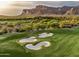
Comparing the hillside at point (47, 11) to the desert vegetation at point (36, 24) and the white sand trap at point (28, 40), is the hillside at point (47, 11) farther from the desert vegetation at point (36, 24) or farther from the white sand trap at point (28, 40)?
the white sand trap at point (28, 40)

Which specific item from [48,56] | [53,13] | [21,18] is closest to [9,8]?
[21,18]

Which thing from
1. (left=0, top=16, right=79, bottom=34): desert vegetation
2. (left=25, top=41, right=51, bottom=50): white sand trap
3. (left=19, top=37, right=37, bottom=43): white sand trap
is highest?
(left=0, top=16, right=79, bottom=34): desert vegetation

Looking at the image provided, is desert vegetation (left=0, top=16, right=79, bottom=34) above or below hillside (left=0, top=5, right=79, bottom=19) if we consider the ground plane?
below

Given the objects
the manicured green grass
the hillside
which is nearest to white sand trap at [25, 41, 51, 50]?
the manicured green grass

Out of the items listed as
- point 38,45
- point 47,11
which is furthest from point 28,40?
point 47,11

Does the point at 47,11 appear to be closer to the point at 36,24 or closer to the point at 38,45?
the point at 36,24

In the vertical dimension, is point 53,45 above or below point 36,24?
below

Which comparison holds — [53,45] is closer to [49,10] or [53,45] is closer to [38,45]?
[38,45]

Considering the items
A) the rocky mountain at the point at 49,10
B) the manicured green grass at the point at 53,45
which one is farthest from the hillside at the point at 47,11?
the manicured green grass at the point at 53,45

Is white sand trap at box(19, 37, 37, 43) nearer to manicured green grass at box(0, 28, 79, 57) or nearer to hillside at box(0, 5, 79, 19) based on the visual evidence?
manicured green grass at box(0, 28, 79, 57)
